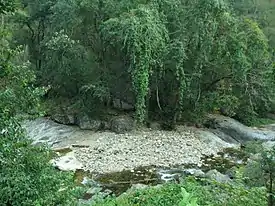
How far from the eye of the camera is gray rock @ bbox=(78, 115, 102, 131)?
57.3 feet

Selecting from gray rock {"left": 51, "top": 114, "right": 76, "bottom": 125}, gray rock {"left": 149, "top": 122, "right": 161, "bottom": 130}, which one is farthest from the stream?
gray rock {"left": 149, "top": 122, "right": 161, "bottom": 130}

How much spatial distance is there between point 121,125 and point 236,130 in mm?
4977

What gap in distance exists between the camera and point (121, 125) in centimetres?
1722

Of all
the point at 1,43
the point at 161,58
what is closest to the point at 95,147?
the point at 161,58

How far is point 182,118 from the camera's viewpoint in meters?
18.8

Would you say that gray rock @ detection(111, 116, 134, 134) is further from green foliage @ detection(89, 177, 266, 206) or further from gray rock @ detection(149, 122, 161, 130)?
green foliage @ detection(89, 177, 266, 206)

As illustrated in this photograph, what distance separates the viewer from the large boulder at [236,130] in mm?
18047

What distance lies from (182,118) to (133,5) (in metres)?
5.20

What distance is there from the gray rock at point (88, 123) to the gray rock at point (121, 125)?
61 cm

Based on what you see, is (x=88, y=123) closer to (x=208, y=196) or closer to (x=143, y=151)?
(x=143, y=151)

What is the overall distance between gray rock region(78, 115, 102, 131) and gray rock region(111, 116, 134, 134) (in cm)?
61

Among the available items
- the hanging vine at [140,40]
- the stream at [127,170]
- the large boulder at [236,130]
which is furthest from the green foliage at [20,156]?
the large boulder at [236,130]

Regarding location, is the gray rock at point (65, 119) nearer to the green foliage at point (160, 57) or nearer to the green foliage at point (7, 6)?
the green foliage at point (160, 57)

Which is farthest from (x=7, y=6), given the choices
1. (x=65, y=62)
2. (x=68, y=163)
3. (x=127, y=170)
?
(x=65, y=62)
